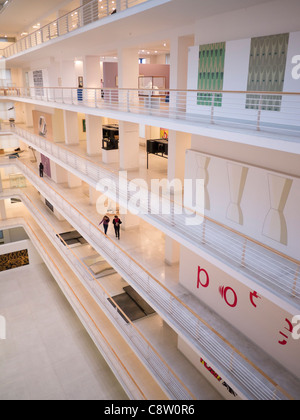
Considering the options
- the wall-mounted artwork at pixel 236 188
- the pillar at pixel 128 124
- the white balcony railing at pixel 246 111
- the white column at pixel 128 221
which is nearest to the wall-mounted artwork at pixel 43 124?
the pillar at pixel 128 124

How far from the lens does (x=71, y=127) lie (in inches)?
241

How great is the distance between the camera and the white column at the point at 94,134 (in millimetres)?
5219

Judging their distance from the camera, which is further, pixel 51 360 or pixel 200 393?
pixel 51 360

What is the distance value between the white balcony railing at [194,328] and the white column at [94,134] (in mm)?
1341

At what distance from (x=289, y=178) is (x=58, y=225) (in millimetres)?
5099

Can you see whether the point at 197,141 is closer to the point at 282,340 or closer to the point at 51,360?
the point at 282,340

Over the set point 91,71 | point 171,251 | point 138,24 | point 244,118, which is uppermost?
point 138,24

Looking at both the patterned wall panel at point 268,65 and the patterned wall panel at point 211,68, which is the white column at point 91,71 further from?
the patterned wall panel at point 268,65

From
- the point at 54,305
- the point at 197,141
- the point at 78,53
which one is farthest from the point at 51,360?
the point at 78,53

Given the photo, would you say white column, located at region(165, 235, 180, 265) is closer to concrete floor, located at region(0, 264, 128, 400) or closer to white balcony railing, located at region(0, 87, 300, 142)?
white balcony railing, located at region(0, 87, 300, 142)

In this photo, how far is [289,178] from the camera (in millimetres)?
2205

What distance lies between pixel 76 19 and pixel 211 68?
4.59 meters

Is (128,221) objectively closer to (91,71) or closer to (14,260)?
(91,71)

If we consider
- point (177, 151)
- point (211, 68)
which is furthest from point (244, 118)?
point (177, 151)
